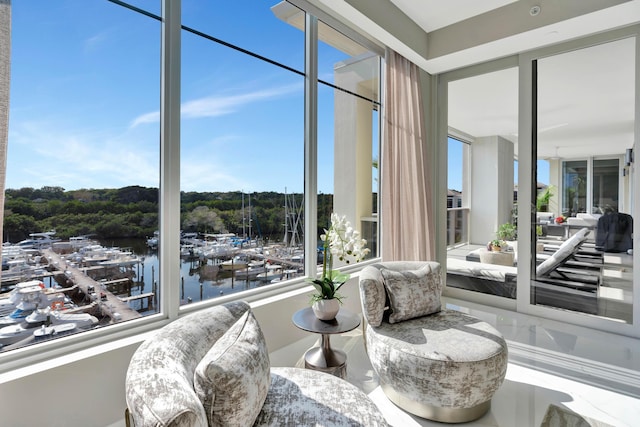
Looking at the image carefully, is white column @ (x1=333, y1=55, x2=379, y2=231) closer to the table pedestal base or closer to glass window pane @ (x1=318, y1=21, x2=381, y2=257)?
glass window pane @ (x1=318, y1=21, x2=381, y2=257)

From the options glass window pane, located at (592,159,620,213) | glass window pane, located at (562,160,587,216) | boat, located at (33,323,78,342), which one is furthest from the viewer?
glass window pane, located at (562,160,587,216)

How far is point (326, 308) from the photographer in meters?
2.14

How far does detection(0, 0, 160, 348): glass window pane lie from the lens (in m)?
1.60

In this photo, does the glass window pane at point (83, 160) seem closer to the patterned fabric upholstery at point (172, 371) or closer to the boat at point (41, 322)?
the boat at point (41, 322)

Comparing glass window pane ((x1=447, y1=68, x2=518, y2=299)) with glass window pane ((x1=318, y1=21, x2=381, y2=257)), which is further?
glass window pane ((x1=447, y1=68, x2=518, y2=299))

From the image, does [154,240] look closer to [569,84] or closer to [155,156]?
[155,156]

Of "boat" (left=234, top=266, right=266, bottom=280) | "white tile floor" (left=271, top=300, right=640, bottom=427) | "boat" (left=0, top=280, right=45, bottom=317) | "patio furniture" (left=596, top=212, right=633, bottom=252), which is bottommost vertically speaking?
"white tile floor" (left=271, top=300, right=640, bottom=427)

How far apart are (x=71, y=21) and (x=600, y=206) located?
173 inches

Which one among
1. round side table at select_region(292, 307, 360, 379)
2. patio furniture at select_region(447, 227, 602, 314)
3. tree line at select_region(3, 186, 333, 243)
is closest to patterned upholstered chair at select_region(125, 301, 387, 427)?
round side table at select_region(292, 307, 360, 379)

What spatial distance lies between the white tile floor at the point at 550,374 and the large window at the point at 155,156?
37.3 inches

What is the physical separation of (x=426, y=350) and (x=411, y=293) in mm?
503

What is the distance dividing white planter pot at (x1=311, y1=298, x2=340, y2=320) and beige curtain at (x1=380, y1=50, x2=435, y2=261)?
4.87 ft

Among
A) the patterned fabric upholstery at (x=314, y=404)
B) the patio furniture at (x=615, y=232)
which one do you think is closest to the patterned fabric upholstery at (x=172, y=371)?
the patterned fabric upholstery at (x=314, y=404)

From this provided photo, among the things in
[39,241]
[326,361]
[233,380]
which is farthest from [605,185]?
[39,241]
